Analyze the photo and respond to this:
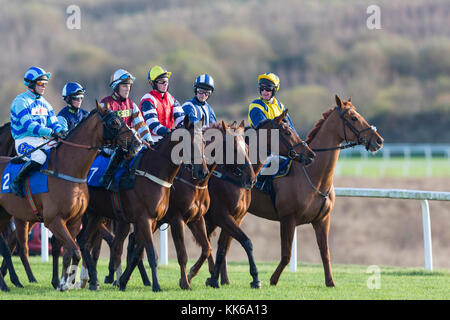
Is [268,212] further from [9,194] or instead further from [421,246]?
[421,246]

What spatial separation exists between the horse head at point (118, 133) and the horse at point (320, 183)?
2.23m

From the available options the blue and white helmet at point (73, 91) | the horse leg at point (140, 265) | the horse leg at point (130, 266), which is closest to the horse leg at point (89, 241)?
the horse leg at point (130, 266)

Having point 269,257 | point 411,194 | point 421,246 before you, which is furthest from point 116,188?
point 421,246

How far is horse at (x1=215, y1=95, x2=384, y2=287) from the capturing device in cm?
932

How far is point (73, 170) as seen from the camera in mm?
8297

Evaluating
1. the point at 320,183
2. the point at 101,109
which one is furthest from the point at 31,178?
the point at 320,183

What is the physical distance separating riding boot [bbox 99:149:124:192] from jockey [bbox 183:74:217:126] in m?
1.10

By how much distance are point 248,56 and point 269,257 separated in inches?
1422

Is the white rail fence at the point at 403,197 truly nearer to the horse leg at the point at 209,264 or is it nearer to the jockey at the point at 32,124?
the horse leg at the point at 209,264

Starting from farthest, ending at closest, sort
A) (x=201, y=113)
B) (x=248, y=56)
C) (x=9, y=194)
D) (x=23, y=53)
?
1. (x=248, y=56)
2. (x=23, y=53)
3. (x=201, y=113)
4. (x=9, y=194)

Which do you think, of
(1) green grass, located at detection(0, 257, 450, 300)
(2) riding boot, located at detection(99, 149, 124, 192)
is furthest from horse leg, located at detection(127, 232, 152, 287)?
(2) riding boot, located at detection(99, 149, 124, 192)

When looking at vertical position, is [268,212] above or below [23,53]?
below

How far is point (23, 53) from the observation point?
153ft

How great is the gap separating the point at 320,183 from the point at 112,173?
2.54m
